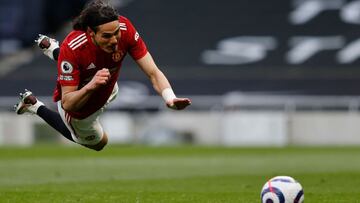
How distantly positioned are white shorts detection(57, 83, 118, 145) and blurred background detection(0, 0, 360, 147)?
1550 centimetres

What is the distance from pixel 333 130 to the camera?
2642 cm

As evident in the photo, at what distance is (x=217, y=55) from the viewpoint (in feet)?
112

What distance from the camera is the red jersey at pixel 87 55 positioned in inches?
376

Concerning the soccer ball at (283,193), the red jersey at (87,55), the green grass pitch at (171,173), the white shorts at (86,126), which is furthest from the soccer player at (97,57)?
the green grass pitch at (171,173)

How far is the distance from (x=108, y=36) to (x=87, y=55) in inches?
17.6

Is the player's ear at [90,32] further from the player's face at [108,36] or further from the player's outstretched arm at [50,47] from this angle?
→ the player's outstretched arm at [50,47]

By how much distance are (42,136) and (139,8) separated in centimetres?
930

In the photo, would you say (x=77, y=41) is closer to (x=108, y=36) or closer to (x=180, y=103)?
(x=108, y=36)

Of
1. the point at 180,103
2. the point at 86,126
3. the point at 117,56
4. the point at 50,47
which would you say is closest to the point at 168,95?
the point at 180,103

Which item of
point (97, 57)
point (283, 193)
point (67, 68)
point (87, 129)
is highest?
point (97, 57)

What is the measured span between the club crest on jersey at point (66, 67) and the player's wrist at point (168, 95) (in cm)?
99

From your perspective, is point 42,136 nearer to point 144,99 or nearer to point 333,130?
point 144,99

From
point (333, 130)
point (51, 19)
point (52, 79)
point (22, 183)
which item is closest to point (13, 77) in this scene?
point (52, 79)

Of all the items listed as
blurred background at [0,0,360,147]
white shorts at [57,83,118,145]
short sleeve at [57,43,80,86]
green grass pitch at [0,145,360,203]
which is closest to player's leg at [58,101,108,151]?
white shorts at [57,83,118,145]
